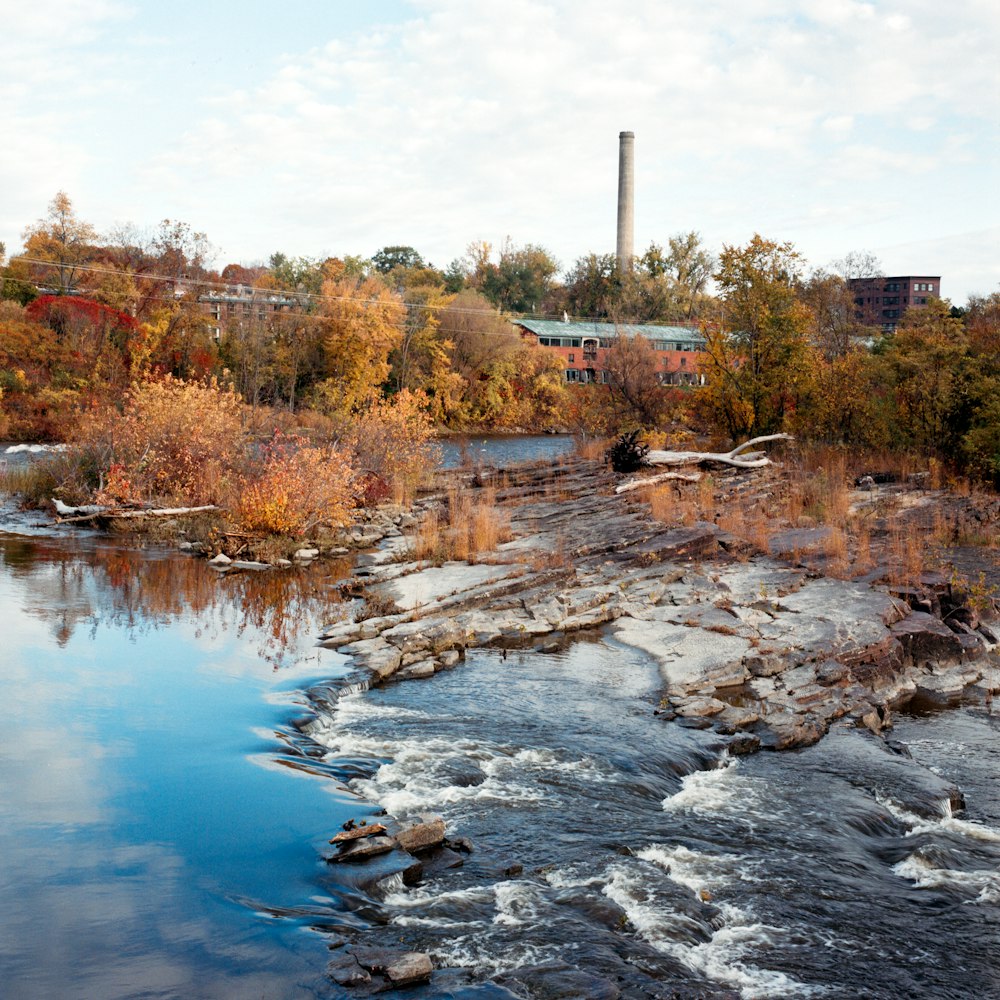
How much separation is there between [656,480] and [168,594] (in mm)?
11687

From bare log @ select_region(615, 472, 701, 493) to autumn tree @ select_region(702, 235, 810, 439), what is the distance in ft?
13.2

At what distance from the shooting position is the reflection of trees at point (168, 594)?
13.2 metres

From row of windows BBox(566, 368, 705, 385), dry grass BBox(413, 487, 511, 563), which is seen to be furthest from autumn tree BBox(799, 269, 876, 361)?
dry grass BBox(413, 487, 511, 563)

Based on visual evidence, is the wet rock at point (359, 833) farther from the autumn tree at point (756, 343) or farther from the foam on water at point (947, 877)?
the autumn tree at point (756, 343)

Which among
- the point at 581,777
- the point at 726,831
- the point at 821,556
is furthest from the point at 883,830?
the point at 821,556

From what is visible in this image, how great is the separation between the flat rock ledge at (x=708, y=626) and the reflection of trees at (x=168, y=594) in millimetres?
824

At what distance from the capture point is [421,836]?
7.04 meters

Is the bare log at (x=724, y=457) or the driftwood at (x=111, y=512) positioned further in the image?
the bare log at (x=724, y=457)

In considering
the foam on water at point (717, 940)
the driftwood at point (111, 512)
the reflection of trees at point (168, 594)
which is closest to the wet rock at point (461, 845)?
the foam on water at point (717, 940)

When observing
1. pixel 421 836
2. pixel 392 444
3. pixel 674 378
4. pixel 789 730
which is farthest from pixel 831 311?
pixel 421 836

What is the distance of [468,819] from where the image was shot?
7.54 meters

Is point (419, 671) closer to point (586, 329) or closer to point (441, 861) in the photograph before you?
point (441, 861)

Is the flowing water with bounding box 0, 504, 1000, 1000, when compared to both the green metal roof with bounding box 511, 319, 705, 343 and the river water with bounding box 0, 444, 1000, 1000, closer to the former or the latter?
the river water with bounding box 0, 444, 1000, 1000

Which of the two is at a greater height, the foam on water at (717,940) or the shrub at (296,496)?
the shrub at (296,496)
